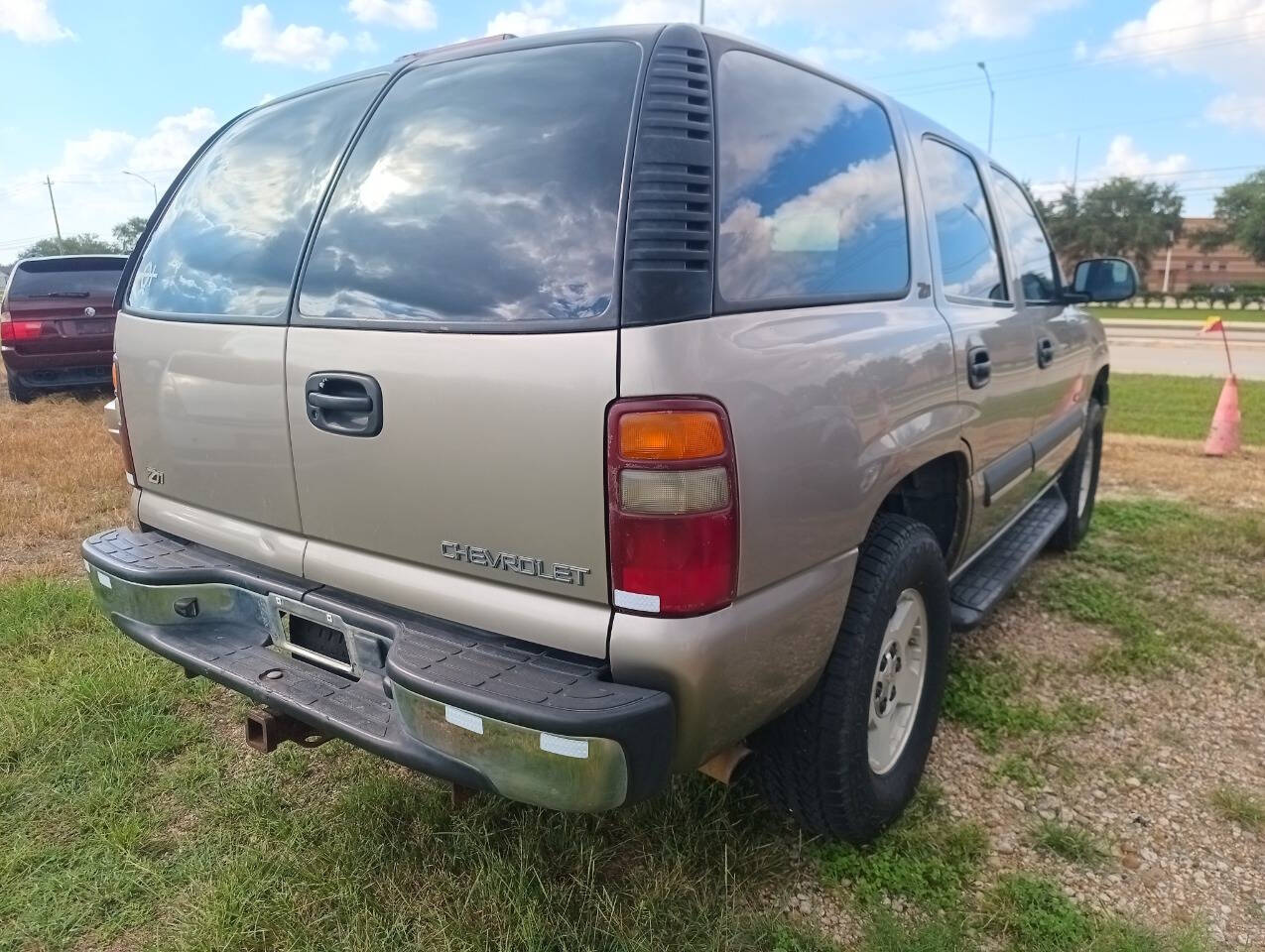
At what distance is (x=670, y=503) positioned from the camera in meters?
1.68

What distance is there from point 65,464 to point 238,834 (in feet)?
16.7

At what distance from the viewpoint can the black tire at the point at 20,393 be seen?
382 inches

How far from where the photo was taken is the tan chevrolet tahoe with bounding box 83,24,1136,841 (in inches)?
67.1

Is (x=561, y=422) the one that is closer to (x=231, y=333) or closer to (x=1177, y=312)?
(x=231, y=333)

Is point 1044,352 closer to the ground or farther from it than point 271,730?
farther from it

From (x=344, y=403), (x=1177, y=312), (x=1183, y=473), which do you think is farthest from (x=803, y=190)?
(x=1177, y=312)

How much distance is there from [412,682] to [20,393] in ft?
33.3

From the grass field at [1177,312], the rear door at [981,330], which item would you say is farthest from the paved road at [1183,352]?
the rear door at [981,330]

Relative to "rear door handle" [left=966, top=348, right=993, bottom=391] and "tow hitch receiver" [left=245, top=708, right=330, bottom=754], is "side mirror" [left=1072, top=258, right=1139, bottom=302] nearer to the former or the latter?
"rear door handle" [left=966, top=348, right=993, bottom=391]

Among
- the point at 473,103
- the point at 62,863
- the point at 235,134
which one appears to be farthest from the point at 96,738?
the point at 473,103

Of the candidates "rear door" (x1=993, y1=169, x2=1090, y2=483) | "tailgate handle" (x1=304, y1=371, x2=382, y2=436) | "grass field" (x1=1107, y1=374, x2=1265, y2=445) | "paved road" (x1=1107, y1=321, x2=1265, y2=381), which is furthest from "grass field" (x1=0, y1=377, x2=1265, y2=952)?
"paved road" (x1=1107, y1=321, x2=1265, y2=381)

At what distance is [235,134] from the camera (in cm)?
272

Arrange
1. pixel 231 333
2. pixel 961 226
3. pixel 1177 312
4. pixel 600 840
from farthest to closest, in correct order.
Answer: pixel 1177 312
pixel 961 226
pixel 600 840
pixel 231 333

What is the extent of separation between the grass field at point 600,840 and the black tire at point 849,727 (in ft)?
0.54
